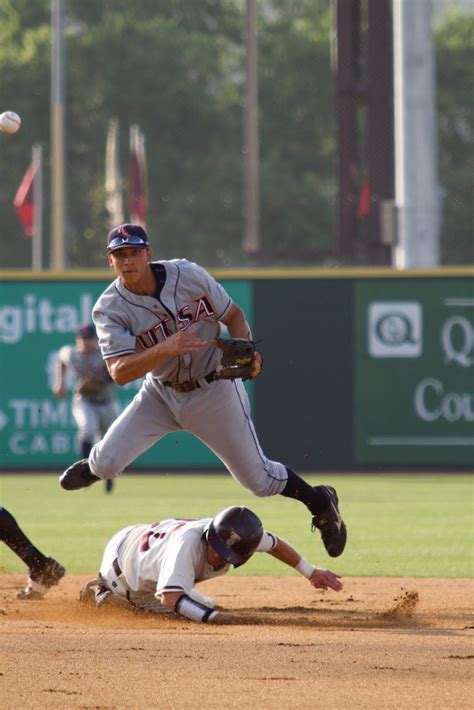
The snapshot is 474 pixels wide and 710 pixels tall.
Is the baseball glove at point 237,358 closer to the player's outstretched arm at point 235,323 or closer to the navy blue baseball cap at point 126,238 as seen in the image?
the player's outstretched arm at point 235,323

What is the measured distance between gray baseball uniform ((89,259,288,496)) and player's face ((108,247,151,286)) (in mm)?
184

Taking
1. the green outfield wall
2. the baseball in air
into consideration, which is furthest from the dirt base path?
the green outfield wall

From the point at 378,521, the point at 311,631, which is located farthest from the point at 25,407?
the point at 311,631

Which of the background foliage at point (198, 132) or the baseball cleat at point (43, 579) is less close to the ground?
the background foliage at point (198, 132)

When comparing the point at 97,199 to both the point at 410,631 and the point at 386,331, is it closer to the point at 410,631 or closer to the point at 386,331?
the point at 386,331

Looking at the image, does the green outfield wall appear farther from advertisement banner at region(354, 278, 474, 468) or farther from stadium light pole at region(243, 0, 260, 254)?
stadium light pole at region(243, 0, 260, 254)

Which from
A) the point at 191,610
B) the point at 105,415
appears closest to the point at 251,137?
the point at 105,415

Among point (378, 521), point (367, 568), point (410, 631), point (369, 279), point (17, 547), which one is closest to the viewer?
point (410, 631)

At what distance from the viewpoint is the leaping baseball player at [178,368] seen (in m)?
7.32

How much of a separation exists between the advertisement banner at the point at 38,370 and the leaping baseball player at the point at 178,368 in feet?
35.3

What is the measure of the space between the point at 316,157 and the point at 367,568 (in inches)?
1779

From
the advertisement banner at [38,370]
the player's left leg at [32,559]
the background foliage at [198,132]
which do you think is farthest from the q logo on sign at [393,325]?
the background foliage at [198,132]

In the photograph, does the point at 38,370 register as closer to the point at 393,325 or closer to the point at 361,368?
the point at 361,368

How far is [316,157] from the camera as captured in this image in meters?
54.3
